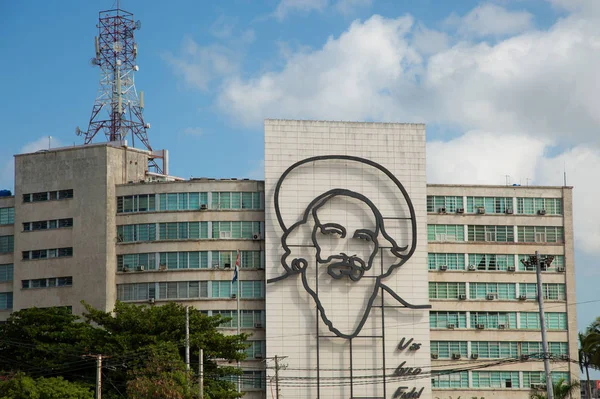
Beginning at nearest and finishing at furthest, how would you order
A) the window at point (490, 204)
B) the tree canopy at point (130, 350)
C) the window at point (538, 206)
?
the tree canopy at point (130, 350) < the window at point (490, 204) < the window at point (538, 206)

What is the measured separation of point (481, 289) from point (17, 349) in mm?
35680

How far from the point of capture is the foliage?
6316 centimetres

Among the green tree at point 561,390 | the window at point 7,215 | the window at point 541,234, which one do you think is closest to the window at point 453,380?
the green tree at point 561,390

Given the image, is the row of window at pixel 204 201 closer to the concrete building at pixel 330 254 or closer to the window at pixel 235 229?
the concrete building at pixel 330 254

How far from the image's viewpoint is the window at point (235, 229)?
81.7 metres

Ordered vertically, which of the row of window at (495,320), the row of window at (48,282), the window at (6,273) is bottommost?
the row of window at (495,320)

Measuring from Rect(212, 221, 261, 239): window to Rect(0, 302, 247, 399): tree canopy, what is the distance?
1005 centimetres

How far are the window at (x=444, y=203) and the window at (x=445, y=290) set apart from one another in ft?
19.2

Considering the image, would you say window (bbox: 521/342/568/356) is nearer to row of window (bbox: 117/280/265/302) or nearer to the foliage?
row of window (bbox: 117/280/265/302)

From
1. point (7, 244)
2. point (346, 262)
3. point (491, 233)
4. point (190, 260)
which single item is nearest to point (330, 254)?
point (346, 262)

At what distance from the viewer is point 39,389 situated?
63500 millimetres

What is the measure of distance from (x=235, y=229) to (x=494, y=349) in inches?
884

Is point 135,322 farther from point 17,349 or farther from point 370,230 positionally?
point 370,230

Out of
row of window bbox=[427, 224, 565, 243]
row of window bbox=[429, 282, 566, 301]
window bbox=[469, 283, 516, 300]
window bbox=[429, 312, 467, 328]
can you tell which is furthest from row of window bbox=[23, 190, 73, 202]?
window bbox=[469, 283, 516, 300]
